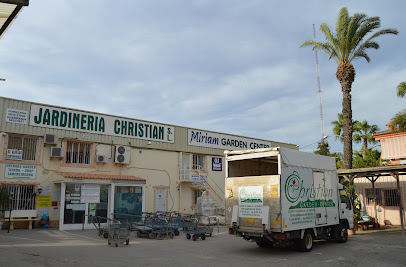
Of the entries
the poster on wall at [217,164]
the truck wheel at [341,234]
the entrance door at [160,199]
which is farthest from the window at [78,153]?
the truck wheel at [341,234]

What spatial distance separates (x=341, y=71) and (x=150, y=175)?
14283mm

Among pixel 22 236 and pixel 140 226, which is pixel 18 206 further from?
pixel 140 226

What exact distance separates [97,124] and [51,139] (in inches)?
126

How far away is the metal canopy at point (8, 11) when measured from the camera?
509 centimetres

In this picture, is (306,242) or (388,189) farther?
(388,189)

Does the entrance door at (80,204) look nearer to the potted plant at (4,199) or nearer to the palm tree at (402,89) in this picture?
the potted plant at (4,199)

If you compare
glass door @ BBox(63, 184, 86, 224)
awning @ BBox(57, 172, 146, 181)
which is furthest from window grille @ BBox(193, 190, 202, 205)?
glass door @ BBox(63, 184, 86, 224)

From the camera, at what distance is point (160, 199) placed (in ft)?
79.7

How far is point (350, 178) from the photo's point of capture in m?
19.0

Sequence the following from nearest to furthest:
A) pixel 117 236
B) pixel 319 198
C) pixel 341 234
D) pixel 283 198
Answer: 1. pixel 283 198
2. pixel 319 198
3. pixel 117 236
4. pixel 341 234

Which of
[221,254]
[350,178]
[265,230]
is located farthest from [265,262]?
[350,178]

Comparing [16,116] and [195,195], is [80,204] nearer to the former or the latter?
[16,116]

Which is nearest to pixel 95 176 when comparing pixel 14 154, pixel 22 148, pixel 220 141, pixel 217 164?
pixel 22 148

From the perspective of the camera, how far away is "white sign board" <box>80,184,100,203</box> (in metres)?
19.5
